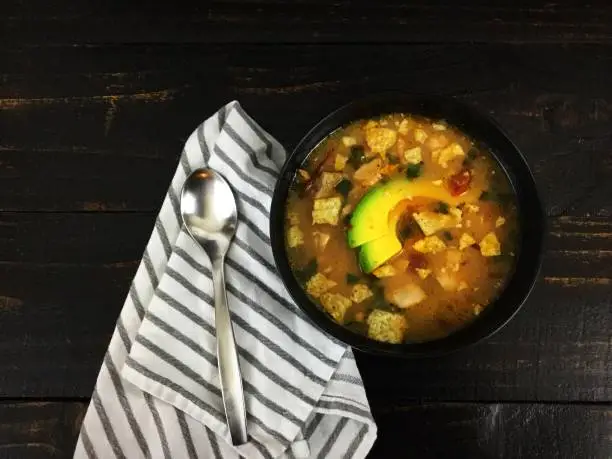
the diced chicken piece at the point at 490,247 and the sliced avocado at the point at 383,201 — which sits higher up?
the sliced avocado at the point at 383,201

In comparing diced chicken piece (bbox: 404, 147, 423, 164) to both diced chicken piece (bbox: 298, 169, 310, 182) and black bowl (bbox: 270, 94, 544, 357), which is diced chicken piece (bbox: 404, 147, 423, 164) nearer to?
black bowl (bbox: 270, 94, 544, 357)

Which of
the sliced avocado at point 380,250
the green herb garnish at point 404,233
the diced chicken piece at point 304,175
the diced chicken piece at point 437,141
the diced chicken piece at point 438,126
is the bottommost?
the sliced avocado at point 380,250

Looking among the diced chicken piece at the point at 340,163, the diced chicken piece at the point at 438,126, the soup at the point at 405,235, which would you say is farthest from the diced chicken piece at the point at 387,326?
the diced chicken piece at the point at 438,126

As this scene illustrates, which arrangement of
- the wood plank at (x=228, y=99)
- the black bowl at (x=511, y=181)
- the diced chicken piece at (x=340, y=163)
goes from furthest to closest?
1. the wood plank at (x=228, y=99)
2. the diced chicken piece at (x=340, y=163)
3. the black bowl at (x=511, y=181)

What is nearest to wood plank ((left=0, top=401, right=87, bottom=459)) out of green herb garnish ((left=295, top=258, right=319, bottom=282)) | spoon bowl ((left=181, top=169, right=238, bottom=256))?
spoon bowl ((left=181, top=169, right=238, bottom=256))

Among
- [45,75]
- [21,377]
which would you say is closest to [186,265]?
[21,377]

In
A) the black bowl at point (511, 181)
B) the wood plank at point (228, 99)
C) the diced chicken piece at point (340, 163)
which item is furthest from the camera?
the wood plank at point (228, 99)

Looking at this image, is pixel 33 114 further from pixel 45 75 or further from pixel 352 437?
pixel 352 437

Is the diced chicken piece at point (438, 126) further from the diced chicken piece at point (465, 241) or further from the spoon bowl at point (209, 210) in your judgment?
the spoon bowl at point (209, 210)
